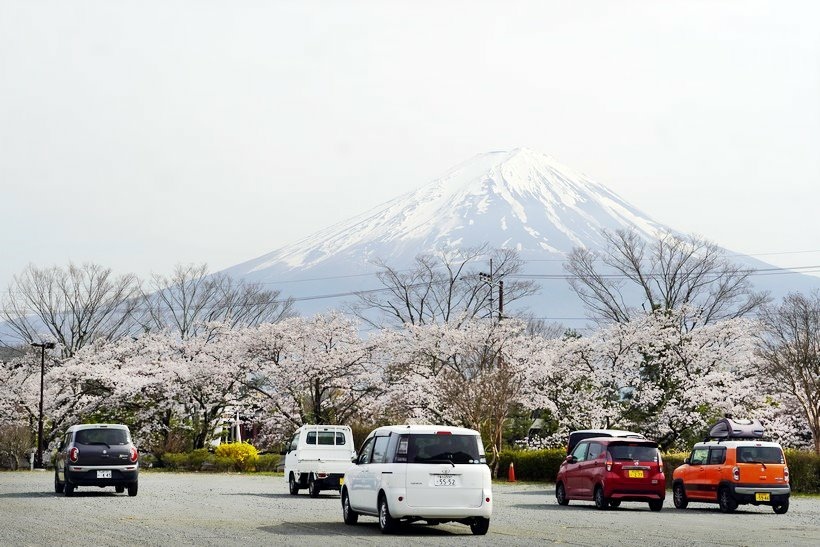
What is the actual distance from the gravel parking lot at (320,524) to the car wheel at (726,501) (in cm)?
22

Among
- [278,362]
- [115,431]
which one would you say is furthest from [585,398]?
[115,431]

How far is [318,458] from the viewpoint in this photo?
26.6 meters

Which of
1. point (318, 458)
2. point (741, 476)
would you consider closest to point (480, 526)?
point (741, 476)

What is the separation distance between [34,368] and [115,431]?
38.8 metres

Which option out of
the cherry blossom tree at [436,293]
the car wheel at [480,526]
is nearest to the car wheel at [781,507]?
the car wheel at [480,526]

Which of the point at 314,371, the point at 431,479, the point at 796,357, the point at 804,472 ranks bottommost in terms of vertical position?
the point at 804,472

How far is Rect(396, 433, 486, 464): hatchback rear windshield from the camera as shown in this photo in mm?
15281

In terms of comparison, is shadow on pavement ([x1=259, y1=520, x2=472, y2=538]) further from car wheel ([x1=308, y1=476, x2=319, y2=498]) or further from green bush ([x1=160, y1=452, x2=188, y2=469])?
green bush ([x1=160, y1=452, x2=188, y2=469])

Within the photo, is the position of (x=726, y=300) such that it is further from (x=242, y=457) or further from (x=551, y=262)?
(x=551, y=262)

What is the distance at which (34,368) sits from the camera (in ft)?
201

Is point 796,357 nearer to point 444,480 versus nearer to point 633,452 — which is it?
point 633,452

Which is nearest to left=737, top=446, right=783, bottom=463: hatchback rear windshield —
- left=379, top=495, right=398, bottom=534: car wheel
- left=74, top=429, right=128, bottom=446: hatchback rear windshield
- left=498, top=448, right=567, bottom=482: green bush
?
left=379, top=495, right=398, bottom=534: car wheel

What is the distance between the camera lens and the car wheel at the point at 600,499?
22161 mm

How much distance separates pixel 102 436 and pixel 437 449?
472 inches
